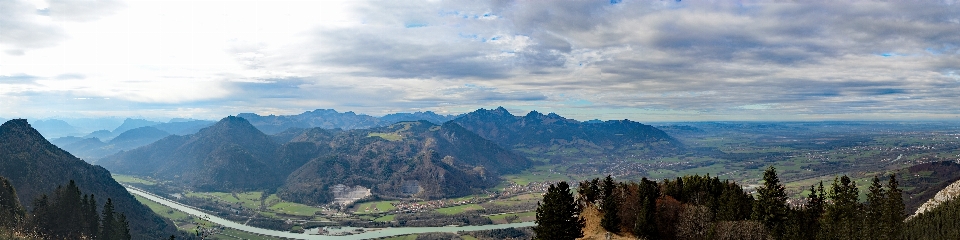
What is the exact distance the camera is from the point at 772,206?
65.1m

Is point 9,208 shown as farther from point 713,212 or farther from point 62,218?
point 713,212

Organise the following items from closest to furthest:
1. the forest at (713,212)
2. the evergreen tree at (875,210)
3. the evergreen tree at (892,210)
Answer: the forest at (713,212) < the evergreen tree at (875,210) < the evergreen tree at (892,210)

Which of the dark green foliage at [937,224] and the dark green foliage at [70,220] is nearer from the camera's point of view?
the dark green foliage at [937,224]

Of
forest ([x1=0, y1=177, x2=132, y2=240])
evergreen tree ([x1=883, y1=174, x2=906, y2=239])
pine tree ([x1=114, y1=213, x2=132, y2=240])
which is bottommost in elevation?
pine tree ([x1=114, y1=213, x2=132, y2=240])

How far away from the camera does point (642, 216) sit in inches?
2544

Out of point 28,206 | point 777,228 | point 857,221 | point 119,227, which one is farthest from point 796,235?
point 28,206

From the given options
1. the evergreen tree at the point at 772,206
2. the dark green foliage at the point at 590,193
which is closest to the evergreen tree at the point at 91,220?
the dark green foliage at the point at 590,193

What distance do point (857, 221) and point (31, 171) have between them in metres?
255

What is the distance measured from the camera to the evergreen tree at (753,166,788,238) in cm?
6444

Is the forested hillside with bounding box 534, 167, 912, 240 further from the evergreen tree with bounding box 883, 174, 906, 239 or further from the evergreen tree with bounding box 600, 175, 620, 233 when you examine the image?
the evergreen tree with bounding box 600, 175, 620, 233

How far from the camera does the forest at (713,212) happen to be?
→ 2393 inches

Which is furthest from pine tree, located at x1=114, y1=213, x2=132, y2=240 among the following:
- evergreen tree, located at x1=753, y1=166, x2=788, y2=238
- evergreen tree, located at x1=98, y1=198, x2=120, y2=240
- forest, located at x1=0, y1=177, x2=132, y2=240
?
evergreen tree, located at x1=753, y1=166, x2=788, y2=238

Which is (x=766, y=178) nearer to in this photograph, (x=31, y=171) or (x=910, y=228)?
(x=910, y=228)

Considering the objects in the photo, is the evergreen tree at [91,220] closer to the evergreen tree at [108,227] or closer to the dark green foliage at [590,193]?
the evergreen tree at [108,227]
